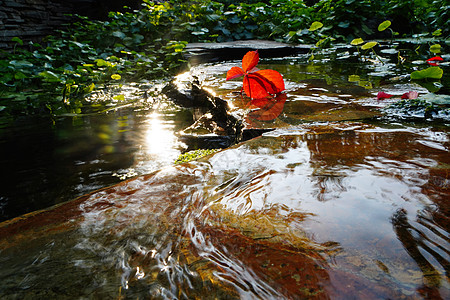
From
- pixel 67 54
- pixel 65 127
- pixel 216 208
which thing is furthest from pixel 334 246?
pixel 67 54

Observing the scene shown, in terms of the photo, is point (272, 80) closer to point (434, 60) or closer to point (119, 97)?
point (434, 60)

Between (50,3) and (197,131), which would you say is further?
(50,3)

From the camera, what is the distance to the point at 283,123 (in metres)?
1.44

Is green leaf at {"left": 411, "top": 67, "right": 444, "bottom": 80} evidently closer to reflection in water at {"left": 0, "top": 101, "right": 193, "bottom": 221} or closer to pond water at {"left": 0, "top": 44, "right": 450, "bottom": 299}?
pond water at {"left": 0, "top": 44, "right": 450, "bottom": 299}

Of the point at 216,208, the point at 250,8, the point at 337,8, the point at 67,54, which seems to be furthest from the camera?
the point at 250,8

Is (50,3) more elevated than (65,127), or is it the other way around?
(50,3)

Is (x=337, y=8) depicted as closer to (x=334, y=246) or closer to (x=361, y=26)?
(x=361, y=26)

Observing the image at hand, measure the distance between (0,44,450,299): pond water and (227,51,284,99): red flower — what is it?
0.55 m

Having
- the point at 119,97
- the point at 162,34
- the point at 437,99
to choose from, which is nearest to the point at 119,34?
the point at 162,34

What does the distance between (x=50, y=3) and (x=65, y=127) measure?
19.9 ft

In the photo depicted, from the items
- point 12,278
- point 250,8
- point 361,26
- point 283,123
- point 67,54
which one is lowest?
point 12,278

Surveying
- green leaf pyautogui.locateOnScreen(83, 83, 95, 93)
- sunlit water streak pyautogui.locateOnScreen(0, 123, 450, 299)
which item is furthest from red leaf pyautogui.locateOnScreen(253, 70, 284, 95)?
green leaf pyautogui.locateOnScreen(83, 83, 95, 93)

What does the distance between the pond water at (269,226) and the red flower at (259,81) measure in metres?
0.55

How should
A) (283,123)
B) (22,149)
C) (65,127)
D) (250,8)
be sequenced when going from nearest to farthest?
(283,123), (22,149), (65,127), (250,8)
